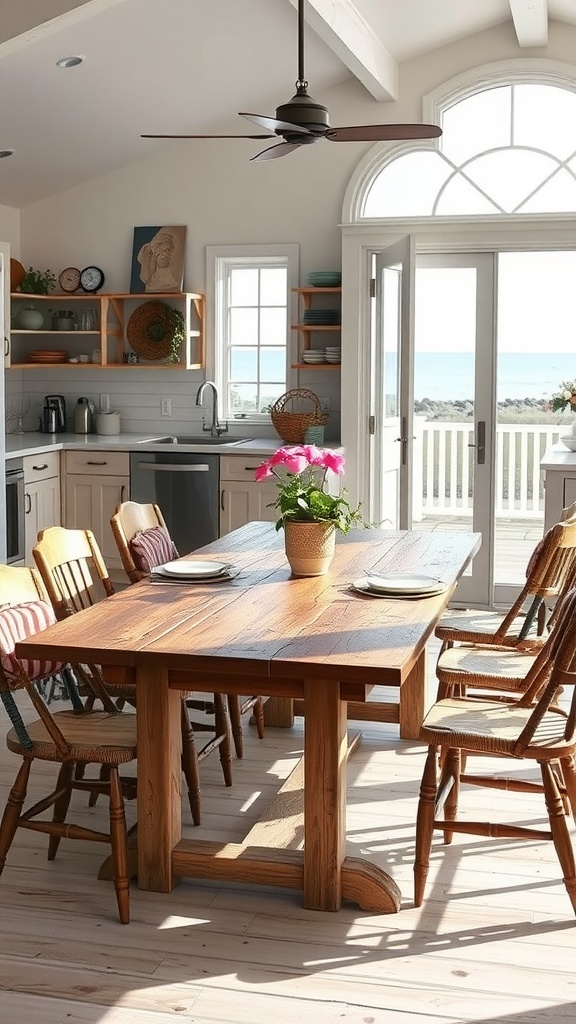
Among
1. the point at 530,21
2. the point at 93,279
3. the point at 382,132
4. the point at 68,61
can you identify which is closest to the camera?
the point at 382,132

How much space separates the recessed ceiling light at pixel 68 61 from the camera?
5.56 metres

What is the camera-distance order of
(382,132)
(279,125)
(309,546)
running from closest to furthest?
(309,546) → (279,125) → (382,132)

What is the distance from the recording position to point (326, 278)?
6875mm

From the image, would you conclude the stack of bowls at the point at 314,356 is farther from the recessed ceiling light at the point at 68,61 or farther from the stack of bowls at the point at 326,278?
the recessed ceiling light at the point at 68,61

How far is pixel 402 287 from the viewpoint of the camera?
6.52 m

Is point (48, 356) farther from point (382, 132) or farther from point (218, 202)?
point (382, 132)

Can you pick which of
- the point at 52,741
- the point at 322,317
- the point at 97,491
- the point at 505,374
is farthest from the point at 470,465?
the point at 52,741

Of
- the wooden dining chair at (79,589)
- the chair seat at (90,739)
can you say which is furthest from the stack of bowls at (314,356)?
the chair seat at (90,739)

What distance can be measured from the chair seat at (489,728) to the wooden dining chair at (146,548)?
102cm

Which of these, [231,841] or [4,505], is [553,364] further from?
[231,841]

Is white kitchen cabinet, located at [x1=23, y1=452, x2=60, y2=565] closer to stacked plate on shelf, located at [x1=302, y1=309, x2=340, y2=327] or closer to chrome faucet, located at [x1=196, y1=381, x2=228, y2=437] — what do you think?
chrome faucet, located at [x1=196, y1=381, x2=228, y2=437]

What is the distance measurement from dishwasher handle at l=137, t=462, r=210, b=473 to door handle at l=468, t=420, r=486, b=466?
1567 millimetres

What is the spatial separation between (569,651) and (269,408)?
14.2 ft

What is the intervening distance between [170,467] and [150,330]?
3.34 ft
